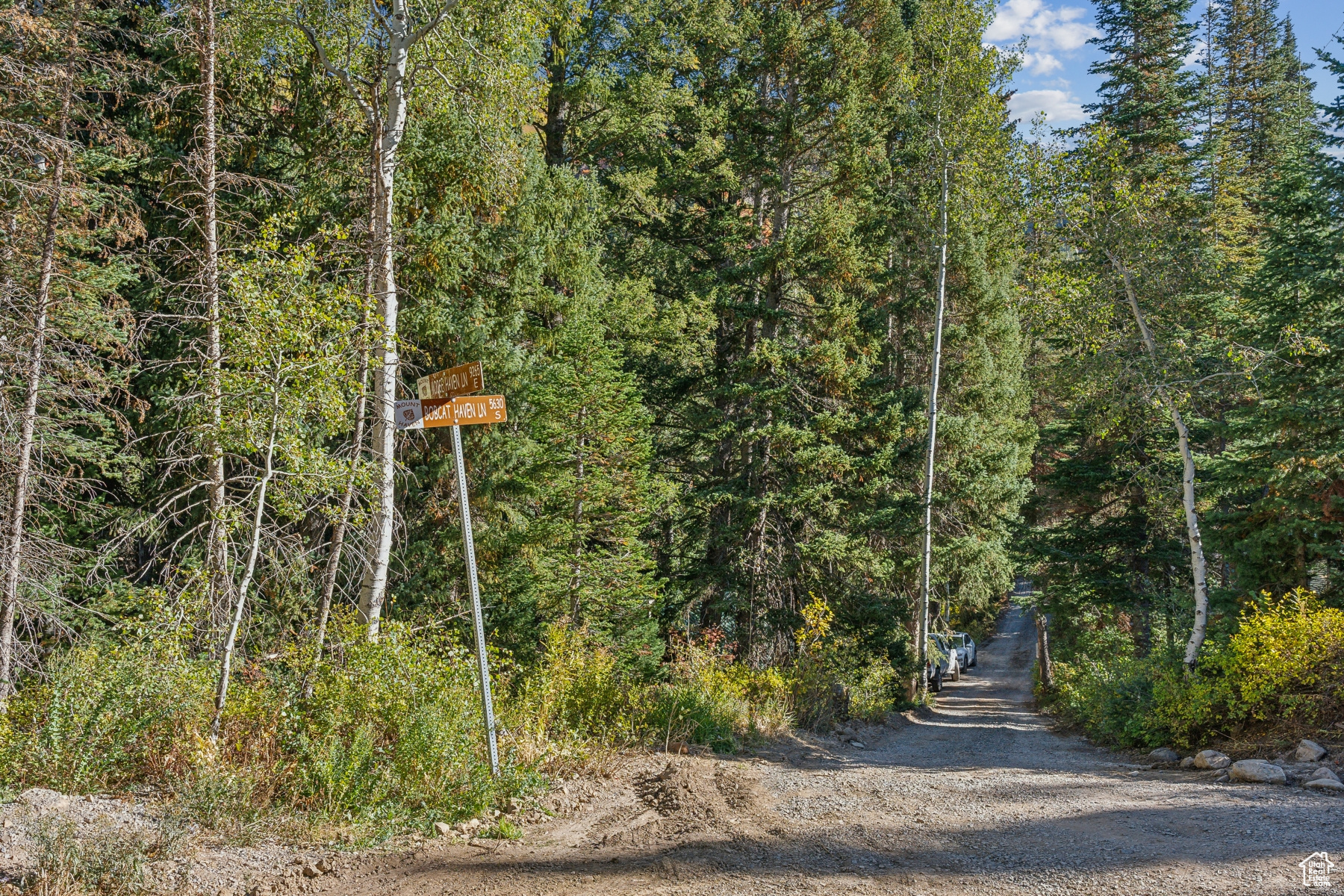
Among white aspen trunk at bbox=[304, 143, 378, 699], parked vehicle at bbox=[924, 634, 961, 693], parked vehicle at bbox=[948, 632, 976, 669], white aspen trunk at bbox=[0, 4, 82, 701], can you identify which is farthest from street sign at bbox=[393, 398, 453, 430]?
parked vehicle at bbox=[948, 632, 976, 669]

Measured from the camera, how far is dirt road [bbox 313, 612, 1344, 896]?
4.46 meters

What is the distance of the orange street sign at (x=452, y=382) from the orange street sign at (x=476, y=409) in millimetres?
83

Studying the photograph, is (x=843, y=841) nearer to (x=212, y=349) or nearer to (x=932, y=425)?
(x=212, y=349)

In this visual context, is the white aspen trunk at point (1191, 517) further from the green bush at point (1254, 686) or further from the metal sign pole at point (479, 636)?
the metal sign pole at point (479, 636)

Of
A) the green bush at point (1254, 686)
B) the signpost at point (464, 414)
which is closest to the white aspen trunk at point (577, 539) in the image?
the signpost at point (464, 414)

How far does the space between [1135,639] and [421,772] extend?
21966mm

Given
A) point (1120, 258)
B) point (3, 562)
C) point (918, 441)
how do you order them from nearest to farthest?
point (3, 562), point (1120, 258), point (918, 441)

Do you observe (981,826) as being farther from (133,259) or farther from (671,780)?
(133,259)

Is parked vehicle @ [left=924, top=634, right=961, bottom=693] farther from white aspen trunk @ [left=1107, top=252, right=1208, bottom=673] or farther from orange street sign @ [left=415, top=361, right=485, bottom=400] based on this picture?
orange street sign @ [left=415, top=361, right=485, bottom=400]

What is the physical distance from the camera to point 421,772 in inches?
221

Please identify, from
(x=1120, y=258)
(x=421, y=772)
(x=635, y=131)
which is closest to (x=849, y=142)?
(x=635, y=131)

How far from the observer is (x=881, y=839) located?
5.29 metres

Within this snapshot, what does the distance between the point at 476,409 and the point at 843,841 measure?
4062 millimetres

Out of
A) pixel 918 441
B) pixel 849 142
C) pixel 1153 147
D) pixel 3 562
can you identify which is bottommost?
pixel 3 562
